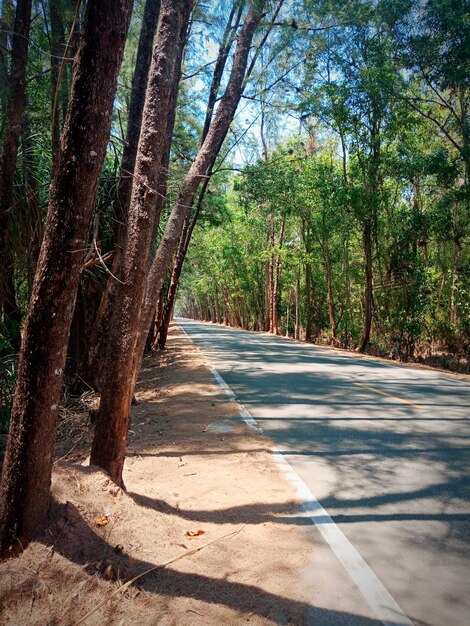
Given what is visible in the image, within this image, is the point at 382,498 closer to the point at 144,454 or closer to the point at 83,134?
the point at 144,454

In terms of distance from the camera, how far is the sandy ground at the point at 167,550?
2.86 metres

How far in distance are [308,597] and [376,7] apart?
19068mm

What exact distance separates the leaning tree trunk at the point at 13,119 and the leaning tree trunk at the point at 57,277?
4099mm

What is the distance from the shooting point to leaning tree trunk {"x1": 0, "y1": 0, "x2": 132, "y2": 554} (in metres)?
3.18

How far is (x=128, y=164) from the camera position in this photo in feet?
26.4

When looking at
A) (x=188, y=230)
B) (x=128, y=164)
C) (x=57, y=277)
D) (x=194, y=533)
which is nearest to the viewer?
(x=57, y=277)

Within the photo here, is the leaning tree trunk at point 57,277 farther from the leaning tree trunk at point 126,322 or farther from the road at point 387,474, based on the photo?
the road at point 387,474

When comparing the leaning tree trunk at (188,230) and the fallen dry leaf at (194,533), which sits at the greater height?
the leaning tree trunk at (188,230)

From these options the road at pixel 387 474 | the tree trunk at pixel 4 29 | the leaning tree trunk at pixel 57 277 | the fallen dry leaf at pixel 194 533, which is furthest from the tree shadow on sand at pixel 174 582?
the tree trunk at pixel 4 29

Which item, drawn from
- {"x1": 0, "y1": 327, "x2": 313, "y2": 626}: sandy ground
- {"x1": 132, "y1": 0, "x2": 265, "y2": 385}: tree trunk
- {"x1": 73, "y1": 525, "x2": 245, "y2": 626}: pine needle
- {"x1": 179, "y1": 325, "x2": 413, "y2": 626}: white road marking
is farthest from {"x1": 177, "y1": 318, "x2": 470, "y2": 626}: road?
{"x1": 132, "y1": 0, "x2": 265, "y2": 385}: tree trunk

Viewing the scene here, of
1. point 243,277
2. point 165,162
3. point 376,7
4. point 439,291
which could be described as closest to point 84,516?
point 165,162

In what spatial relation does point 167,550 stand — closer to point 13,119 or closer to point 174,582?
point 174,582

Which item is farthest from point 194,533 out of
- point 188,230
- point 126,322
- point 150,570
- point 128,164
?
point 188,230

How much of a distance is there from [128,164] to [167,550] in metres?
6.38
